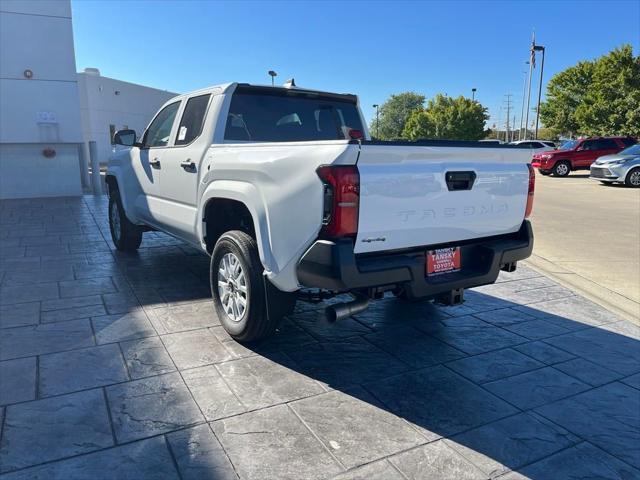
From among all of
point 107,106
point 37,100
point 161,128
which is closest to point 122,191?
point 161,128

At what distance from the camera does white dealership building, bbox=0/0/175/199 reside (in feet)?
38.8

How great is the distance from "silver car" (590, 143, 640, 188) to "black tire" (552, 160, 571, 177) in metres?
4.26

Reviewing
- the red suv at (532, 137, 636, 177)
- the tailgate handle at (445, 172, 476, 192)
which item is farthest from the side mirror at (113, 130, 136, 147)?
the red suv at (532, 137, 636, 177)

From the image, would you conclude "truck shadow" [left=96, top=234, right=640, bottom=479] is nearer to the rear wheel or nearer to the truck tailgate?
the truck tailgate

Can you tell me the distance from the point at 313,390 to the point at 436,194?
1.49 m

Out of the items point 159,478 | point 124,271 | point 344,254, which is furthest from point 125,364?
point 124,271

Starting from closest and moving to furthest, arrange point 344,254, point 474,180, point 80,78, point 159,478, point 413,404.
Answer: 1. point 159,478
2. point 344,254
3. point 413,404
4. point 474,180
5. point 80,78

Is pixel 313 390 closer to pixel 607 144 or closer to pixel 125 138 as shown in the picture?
pixel 125 138

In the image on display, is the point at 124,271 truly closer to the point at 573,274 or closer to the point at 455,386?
the point at 455,386

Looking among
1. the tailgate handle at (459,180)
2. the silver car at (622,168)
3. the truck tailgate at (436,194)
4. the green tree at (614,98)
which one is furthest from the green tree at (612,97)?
the tailgate handle at (459,180)

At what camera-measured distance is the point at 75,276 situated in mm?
5633

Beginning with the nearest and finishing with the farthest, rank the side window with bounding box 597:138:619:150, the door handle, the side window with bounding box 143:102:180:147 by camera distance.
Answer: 1. the door handle
2. the side window with bounding box 143:102:180:147
3. the side window with bounding box 597:138:619:150

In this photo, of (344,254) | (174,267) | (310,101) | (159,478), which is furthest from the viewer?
(174,267)

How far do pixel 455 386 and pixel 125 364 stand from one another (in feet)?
7.51
